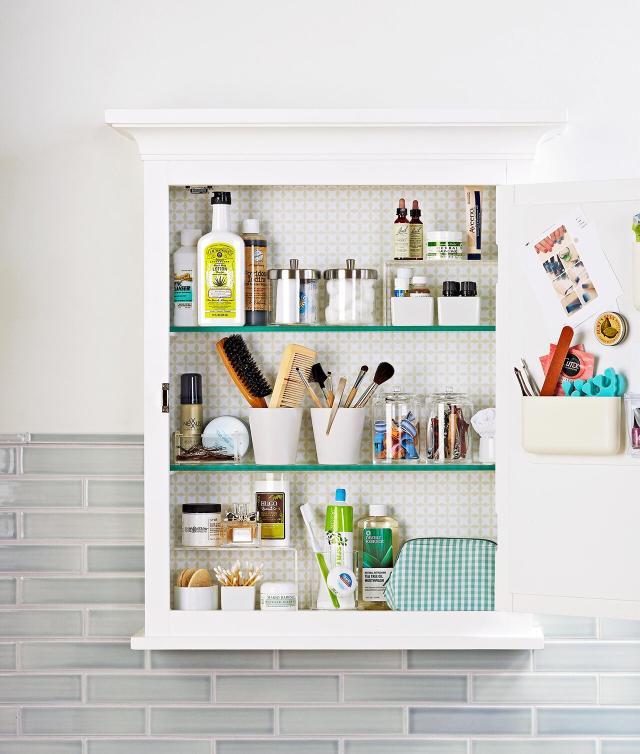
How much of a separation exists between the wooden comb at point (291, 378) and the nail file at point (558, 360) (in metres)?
0.45

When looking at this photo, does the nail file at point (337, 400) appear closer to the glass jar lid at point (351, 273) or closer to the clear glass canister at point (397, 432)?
the clear glass canister at point (397, 432)

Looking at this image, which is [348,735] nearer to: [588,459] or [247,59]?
[588,459]

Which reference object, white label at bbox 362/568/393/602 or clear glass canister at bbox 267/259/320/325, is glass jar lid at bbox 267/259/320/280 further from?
white label at bbox 362/568/393/602

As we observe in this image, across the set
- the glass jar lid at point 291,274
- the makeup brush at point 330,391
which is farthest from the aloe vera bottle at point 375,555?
the glass jar lid at point 291,274

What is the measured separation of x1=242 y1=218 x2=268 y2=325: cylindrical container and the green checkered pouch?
1.63 ft

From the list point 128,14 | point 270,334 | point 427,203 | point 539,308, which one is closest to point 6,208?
point 128,14

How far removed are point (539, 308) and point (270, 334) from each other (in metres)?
0.51

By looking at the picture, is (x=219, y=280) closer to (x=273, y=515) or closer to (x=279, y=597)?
(x=273, y=515)

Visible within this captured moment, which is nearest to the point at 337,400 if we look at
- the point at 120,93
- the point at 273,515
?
the point at 273,515

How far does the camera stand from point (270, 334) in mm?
1732

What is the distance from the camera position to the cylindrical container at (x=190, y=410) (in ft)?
5.58

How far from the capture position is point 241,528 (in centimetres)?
171

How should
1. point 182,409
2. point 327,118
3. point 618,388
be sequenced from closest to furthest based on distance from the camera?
point 618,388 → point 327,118 → point 182,409

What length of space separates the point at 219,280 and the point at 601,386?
683mm
